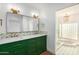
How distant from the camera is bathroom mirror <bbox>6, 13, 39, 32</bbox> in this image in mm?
2202

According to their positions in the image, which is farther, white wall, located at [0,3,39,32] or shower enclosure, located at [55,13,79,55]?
shower enclosure, located at [55,13,79,55]

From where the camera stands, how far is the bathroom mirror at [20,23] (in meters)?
2.20

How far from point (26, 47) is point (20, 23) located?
44cm

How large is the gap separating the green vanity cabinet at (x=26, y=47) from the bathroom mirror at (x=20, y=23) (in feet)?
0.68

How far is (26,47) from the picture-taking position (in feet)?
7.45

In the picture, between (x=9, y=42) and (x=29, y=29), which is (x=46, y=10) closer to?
(x=29, y=29)

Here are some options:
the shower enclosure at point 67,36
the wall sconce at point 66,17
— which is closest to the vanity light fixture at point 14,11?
the shower enclosure at point 67,36

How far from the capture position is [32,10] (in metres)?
2.29

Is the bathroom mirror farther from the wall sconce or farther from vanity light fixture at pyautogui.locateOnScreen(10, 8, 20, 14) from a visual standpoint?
the wall sconce

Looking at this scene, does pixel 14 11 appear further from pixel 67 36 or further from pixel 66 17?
pixel 67 36

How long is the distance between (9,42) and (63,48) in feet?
3.05

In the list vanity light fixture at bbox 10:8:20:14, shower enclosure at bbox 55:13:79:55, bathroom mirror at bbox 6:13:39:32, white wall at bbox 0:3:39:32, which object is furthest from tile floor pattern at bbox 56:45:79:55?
vanity light fixture at bbox 10:8:20:14

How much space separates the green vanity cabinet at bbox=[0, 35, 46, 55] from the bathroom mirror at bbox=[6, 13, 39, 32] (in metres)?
0.21
